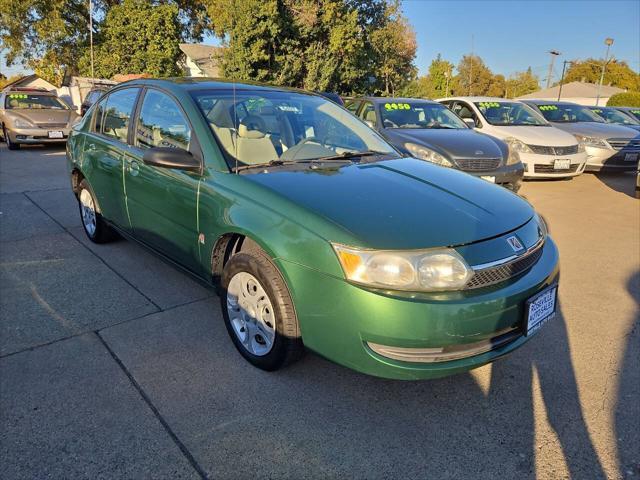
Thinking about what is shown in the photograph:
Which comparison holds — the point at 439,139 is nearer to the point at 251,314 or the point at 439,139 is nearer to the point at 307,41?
the point at 251,314

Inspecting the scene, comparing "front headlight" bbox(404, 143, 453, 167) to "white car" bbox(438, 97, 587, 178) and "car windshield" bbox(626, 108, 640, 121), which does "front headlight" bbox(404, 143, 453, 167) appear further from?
"car windshield" bbox(626, 108, 640, 121)

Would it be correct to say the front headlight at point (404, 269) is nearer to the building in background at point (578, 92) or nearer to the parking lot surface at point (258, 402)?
the parking lot surface at point (258, 402)

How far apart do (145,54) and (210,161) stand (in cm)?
3025

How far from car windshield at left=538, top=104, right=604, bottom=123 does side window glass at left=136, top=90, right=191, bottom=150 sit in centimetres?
1017

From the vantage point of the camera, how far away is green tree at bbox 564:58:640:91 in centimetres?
6475

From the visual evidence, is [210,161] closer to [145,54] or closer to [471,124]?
[471,124]

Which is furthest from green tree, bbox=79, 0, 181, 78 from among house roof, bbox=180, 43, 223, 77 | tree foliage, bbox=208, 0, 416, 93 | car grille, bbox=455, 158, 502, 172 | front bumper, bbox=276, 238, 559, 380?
front bumper, bbox=276, 238, 559, 380

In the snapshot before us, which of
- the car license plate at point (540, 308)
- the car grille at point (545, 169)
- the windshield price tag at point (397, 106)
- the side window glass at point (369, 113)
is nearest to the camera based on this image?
the car license plate at point (540, 308)

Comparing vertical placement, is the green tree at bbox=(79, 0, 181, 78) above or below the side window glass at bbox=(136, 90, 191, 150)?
above

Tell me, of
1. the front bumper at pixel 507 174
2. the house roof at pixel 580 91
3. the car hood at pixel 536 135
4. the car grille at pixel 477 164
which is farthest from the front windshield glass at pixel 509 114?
the house roof at pixel 580 91

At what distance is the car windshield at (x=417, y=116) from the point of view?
7762 millimetres

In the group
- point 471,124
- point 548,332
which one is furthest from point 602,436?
point 471,124

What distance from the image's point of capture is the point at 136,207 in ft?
12.0

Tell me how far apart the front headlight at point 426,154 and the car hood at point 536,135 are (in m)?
2.69
